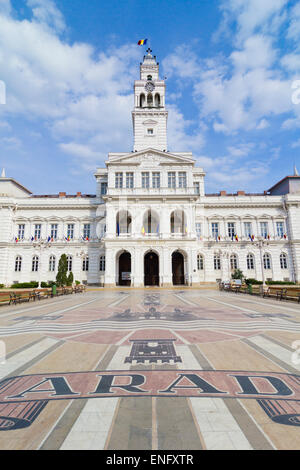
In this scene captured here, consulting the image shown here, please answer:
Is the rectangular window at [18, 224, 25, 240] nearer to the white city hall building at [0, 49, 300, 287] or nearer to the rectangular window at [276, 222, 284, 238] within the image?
the white city hall building at [0, 49, 300, 287]

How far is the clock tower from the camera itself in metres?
39.6

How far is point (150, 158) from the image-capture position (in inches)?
1345

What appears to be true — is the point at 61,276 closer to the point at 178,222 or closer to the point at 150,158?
the point at 178,222

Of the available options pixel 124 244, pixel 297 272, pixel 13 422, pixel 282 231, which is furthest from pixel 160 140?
pixel 13 422

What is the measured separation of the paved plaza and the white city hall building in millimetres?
26021

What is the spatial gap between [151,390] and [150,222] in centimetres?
3258

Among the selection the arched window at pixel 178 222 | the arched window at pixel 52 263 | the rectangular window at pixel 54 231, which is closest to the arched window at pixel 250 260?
the arched window at pixel 178 222

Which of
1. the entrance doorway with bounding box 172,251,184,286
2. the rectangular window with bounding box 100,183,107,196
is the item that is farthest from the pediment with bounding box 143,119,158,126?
the entrance doorway with bounding box 172,251,184,286

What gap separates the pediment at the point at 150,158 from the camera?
33.8m

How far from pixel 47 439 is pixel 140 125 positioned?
4311cm

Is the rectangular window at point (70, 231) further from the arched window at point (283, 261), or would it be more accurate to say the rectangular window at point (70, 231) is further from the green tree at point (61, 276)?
the arched window at point (283, 261)

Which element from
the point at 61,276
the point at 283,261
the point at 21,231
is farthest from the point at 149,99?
the point at 283,261

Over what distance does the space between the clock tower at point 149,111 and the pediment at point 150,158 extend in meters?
5.45

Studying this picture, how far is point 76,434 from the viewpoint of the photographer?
8.52 feet
